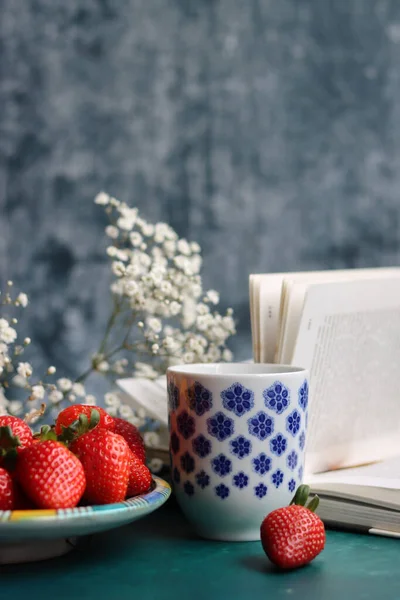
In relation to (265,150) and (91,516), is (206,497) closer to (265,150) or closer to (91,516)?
(91,516)

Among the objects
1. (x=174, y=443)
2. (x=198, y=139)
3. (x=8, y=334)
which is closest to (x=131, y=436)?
(x=174, y=443)

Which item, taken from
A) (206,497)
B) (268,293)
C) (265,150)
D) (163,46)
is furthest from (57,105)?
(206,497)

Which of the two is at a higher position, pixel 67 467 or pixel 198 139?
pixel 198 139

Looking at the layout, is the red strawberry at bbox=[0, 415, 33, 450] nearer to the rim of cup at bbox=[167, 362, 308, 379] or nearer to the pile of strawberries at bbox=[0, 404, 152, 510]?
the pile of strawberries at bbox=[0, 404, 152, 510]

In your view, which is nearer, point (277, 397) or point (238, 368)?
point (277, 397)

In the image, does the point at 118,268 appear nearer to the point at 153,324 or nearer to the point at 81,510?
Result: the point at 153,324

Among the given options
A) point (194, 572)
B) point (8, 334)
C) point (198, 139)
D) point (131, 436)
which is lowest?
point (194, 572)

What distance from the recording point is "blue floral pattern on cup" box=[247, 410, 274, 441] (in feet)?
2.68

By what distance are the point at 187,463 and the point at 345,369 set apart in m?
0.28

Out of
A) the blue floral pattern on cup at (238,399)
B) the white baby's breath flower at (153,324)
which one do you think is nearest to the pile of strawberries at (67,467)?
the blue floral pattern on cup at (238,399)

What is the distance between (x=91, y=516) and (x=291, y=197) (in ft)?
4.40

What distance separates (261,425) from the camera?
818 millimetres

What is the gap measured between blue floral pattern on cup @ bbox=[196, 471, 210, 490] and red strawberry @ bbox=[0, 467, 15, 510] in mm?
198

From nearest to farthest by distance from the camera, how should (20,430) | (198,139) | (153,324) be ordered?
(20,430), (153,324), (198,139)
